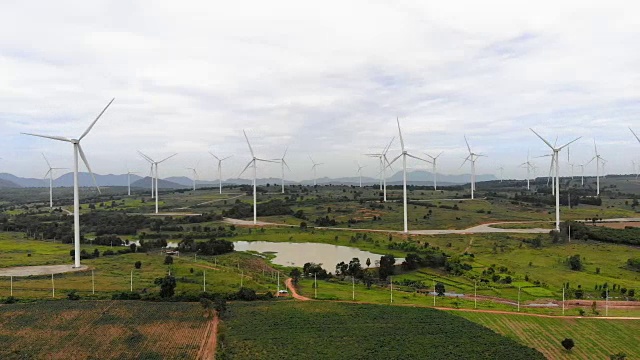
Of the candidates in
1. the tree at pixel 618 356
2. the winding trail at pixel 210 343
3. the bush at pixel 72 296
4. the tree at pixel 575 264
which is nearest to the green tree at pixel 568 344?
the tree at pixel 618 356

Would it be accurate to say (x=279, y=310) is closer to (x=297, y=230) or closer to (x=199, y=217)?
(x=297, y=230)

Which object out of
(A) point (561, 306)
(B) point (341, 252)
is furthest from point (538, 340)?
(B) point (341, 252)

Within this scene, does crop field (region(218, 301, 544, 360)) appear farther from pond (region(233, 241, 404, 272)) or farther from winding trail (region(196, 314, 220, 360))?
pond (region(233, 241, 404, 272))

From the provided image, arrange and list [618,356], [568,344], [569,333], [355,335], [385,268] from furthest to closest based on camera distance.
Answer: [385,268] → [569,333] → [355,335] → [568,344] → [618,356]

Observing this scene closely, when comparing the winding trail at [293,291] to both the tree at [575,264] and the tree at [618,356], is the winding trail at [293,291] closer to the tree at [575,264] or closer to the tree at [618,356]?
the tree at [618,356]

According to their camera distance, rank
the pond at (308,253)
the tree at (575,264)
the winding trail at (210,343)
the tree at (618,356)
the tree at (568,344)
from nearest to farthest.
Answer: the tree at (618,356), the winding trail at (210,343), the tree at (568,344), the tree at (575,264), the pond at (308,253)

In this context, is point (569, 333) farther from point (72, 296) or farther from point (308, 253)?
point (308, 253)

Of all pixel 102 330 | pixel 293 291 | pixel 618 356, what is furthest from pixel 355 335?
pixel 102 330
